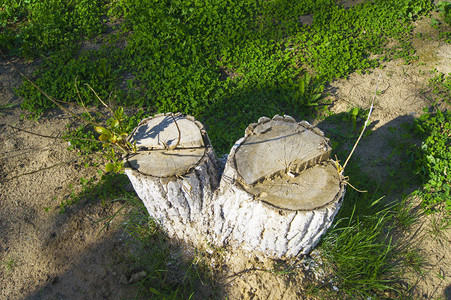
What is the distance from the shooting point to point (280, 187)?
2.50m

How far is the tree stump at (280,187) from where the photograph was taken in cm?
243

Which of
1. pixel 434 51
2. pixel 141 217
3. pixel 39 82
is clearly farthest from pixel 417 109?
pixel 39 82

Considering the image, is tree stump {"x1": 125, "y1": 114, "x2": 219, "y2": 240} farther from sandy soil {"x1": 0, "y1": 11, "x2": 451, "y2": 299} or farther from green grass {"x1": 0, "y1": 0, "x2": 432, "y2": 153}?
green grass {"x1": 0, "y1": 0, "x2": 432, "y2": 153}

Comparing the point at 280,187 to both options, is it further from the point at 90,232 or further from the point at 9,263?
the point at 9,263

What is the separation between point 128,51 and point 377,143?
388cm

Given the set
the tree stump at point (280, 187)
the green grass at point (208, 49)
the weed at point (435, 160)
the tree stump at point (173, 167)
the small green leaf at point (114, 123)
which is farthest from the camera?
the green grass at point (208, 49)

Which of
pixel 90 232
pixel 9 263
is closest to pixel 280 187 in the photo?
pixel 90 232

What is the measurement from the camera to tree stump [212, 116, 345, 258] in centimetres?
243

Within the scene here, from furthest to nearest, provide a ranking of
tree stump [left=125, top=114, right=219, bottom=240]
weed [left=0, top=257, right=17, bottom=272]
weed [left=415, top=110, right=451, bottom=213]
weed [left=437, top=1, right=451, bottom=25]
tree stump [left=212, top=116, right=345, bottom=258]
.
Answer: weed [left=437, top=1, right=451, bottom=25] → weed [left=415, top=110, right=451, bottom=213] → weed [left=0, top=257, right=17, bottom=272] → tree stump [left=125, top=114, right=219, bottom=240] → tree stump [left=212, top=116, right=345, bottom=258]

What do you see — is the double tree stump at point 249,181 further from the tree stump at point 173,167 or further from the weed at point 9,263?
the weed at point 9,263

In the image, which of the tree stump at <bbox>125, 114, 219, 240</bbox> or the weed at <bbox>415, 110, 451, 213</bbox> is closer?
the tree stump at <bbox>125, 114, 219, 240</bbox>

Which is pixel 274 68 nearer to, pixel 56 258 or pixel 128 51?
pixel 128 51

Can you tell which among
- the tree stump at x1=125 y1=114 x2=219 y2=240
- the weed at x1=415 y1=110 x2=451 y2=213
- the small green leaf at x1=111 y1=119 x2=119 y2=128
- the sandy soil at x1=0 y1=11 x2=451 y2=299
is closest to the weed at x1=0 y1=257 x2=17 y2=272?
the sandy soil at x1=0 y1=11 x2=451 y2=299

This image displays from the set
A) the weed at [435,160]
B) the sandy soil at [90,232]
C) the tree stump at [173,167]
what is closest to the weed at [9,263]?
the sandy soil at [90,232]
